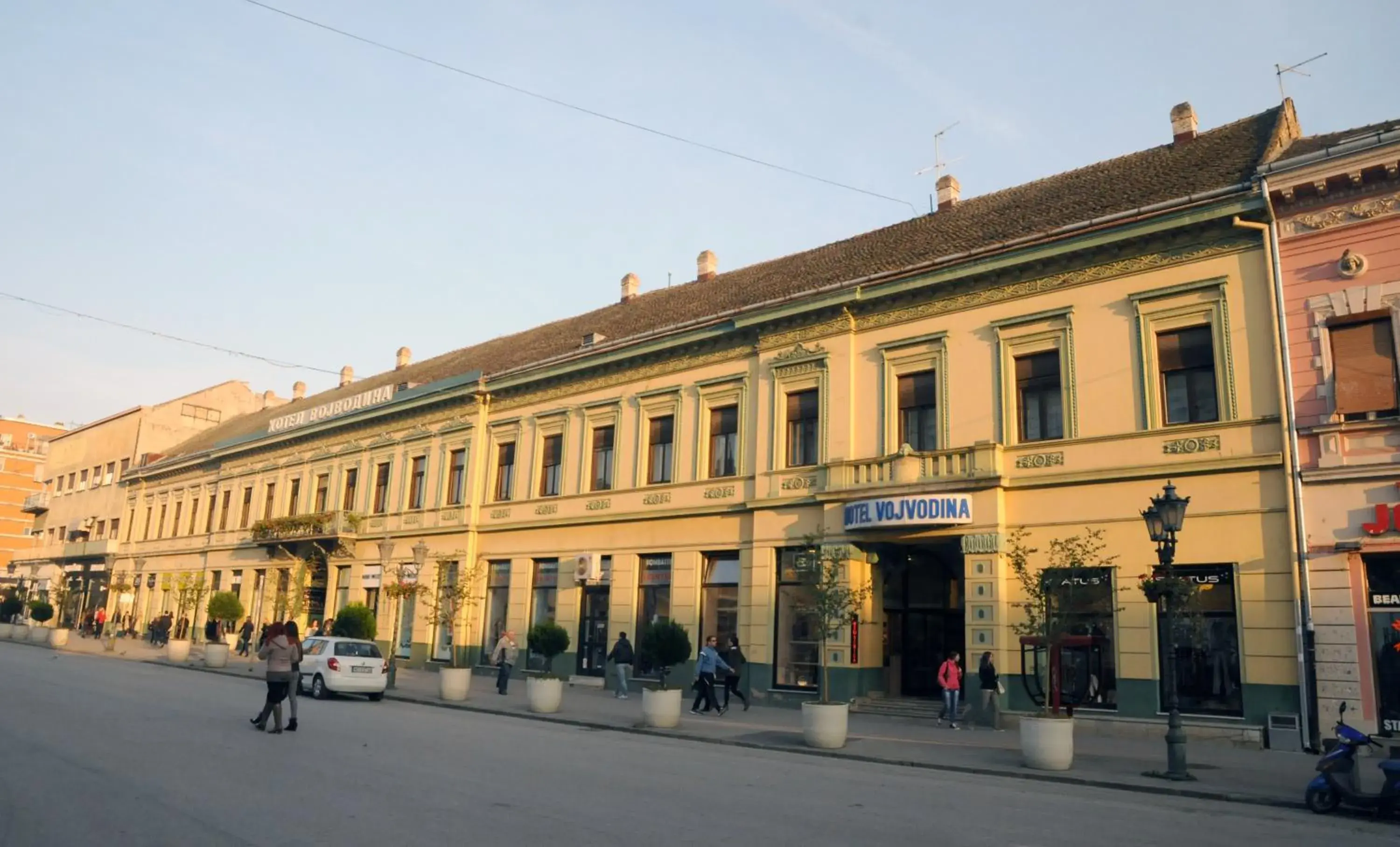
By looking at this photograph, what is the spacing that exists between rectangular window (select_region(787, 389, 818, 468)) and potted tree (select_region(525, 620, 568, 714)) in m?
7.59

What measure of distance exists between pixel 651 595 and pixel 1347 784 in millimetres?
19615

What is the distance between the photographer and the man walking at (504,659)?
27.3 meters

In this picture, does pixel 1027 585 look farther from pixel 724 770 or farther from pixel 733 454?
pixel 733 454

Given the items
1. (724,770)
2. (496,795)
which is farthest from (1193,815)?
(496,795)

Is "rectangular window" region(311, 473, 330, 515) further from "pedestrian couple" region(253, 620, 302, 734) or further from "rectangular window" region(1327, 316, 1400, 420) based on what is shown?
"rectangular window" region(1327, 316, 1400, 420)

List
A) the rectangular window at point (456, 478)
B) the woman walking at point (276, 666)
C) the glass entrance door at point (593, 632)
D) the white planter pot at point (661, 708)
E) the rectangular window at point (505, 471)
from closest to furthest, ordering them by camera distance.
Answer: the woman walking at point (276, 666)
the white planter pot at point (661, 708)
the glass entrance door at point (593, 632)
the rectangular window at point (505, 471)
the rectangular window at point (456, 478)

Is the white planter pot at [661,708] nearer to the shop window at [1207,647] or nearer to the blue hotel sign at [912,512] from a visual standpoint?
the blue hotel sign at [912,512]

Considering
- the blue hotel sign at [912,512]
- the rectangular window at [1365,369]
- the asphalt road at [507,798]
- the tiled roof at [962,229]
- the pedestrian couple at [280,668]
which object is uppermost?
the tiled roof at [962,229]

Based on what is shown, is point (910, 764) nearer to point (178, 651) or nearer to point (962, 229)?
point (962, 229)

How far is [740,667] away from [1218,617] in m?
10.7

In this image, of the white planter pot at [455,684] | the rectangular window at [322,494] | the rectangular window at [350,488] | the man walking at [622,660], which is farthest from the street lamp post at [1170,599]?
the rectangular window at [322,494]

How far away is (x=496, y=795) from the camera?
1049 cm

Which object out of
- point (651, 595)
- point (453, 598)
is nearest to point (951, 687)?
point (651, 595)

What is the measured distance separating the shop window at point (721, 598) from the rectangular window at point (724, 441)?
236 cm
